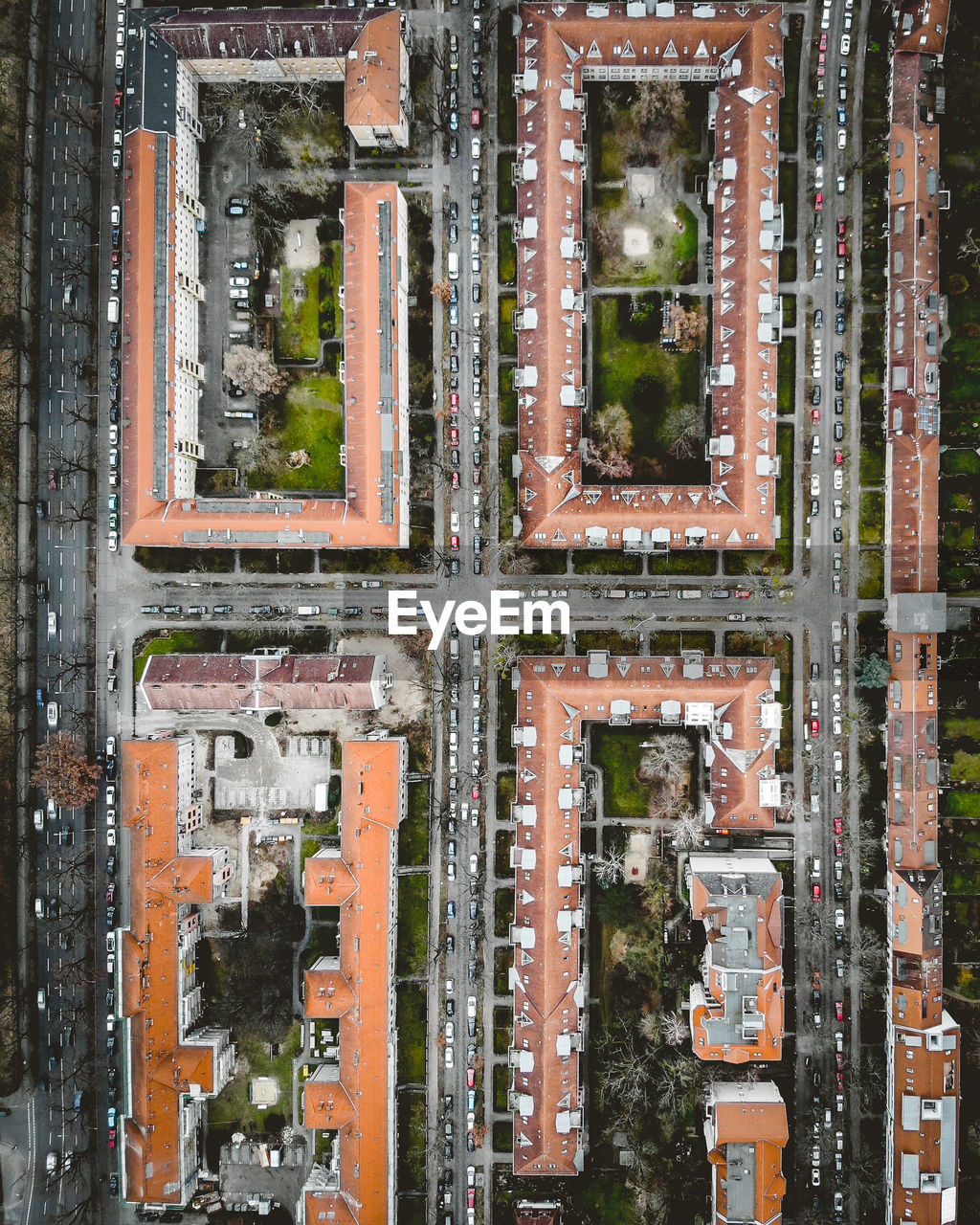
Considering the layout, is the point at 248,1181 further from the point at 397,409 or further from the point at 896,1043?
the point at 397,409

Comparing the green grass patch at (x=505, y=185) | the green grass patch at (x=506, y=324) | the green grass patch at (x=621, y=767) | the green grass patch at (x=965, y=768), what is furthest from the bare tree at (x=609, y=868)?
the green grass patch at (x=505, y=185)

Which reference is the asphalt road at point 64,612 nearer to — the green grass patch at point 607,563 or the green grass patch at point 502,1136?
the green grass patch at point 502,1136

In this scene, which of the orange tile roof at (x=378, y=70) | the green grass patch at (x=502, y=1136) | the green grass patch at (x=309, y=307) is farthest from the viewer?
the green grass patch at (x=309, y=307)

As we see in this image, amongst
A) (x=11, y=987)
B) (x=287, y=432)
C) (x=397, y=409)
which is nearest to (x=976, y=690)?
(x=397, y=409)

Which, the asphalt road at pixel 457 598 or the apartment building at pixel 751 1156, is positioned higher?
the asphalt road at pixel 457 598

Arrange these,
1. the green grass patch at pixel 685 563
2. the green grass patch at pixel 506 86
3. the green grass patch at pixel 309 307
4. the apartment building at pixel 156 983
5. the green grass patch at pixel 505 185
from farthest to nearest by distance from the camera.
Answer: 1. the green grass patch at pixel 309 307
2. the green grass patch at pixel 685 563
3. the green grass patch at pixel 505 185
4. the green grass patch at pixel 506 86
5. the apartment building at pixel 156 983

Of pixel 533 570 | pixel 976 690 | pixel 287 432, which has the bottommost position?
pixel 976 690

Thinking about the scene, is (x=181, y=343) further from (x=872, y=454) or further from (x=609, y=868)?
(x=872, y=454)
